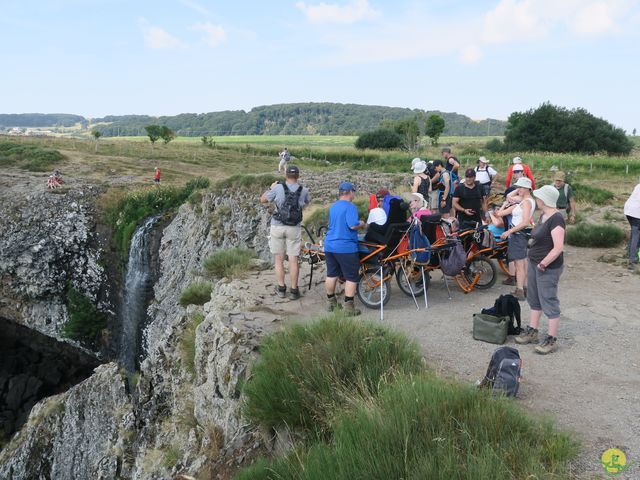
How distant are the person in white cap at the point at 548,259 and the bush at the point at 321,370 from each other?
1768mm

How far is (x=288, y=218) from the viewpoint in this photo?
8297 mm

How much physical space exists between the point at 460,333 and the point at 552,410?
2351 millimetres

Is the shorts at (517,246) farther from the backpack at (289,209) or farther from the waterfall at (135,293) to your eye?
the waterfall at (135,293)

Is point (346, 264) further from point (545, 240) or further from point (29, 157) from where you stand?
point (29, 157)

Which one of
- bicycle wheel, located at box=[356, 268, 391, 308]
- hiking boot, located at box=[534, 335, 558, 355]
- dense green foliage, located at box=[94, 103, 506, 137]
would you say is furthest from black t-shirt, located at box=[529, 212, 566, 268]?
dense green foliage, located at box=[94, 103, 506, 137]

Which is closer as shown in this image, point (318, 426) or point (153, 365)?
point (318, 426)

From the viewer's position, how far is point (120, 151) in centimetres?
5669

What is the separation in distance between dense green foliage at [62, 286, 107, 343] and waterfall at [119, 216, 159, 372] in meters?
1.58

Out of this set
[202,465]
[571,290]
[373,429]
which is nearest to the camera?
[373,429]

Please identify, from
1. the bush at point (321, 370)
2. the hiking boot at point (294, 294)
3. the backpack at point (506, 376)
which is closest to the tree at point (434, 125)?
the hiking boot at point (294, 294)

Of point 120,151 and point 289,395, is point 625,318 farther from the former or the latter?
point 120,151

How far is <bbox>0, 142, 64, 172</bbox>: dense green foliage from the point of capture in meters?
41.2

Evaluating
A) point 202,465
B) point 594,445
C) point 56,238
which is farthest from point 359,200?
point 56,238

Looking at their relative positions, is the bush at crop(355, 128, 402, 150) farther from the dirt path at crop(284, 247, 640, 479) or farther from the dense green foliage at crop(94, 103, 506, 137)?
the dense green foliage at crop(94, 103, 506, 137)
